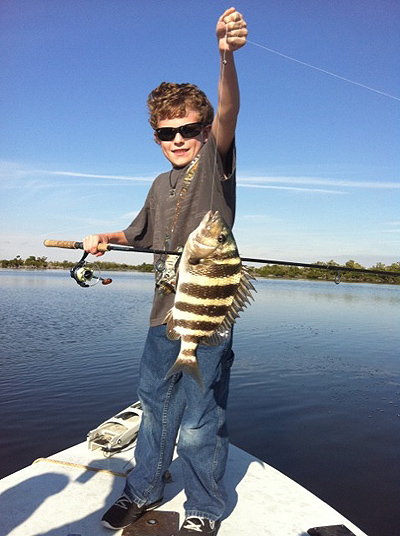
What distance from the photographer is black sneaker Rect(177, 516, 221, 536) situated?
124 inches

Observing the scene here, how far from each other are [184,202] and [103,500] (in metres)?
2.54

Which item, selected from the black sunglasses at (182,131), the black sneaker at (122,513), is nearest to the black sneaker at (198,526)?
the black sneaker at (122,513)

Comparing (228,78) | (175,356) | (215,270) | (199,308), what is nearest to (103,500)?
(175,356)

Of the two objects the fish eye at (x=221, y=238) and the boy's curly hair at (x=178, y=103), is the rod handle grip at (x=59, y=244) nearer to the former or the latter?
the boy's curly hair at (x=178, y=103)

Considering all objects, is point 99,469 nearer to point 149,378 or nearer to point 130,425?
point 130,425

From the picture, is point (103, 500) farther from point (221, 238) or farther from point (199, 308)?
point (221, 238)

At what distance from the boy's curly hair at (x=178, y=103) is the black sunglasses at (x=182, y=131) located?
0.26 feet

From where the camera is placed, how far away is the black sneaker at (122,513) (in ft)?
10.8

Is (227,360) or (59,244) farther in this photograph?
(59,244)

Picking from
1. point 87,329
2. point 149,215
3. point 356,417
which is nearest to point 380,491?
point 356,417

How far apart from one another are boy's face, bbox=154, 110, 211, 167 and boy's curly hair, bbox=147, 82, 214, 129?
0.12 ft

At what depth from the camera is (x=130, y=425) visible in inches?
193

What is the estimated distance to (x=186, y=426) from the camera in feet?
10.8

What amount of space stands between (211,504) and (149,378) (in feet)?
3.36
